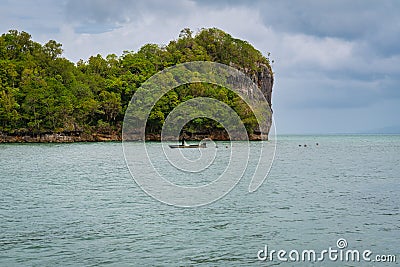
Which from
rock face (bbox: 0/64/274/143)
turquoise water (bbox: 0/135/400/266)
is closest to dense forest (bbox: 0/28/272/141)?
rock face (bbox: 0/64/274/143)

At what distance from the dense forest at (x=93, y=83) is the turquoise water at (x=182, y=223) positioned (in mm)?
50099

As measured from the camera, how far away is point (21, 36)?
85.9m

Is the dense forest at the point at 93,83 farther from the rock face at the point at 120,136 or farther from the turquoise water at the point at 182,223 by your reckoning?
the turquoise water at the point at 182,223

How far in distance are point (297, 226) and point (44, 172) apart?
1952cm

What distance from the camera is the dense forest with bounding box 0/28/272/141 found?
74250mm

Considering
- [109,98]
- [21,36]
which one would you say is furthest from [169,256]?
[21,36]

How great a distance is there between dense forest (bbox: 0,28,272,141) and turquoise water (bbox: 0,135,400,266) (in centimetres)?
5010

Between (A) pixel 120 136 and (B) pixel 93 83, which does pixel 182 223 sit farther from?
(B) pixel 93 83

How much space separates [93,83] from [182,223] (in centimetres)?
7314

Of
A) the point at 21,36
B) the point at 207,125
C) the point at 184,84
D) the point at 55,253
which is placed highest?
the point at 21,36

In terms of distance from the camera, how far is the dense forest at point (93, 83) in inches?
2923

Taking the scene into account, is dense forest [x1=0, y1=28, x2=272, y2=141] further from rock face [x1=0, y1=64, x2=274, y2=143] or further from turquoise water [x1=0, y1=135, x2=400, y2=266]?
turquoise water [x1=0, y1=135, x2=400, y2=266]

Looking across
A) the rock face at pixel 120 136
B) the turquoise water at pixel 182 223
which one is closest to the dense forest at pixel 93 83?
the rock face at pixel 120 136

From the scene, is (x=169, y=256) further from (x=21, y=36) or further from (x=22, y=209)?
(x=21, y=36)
